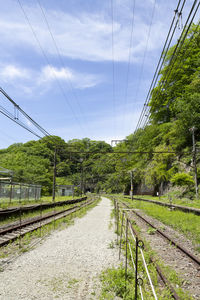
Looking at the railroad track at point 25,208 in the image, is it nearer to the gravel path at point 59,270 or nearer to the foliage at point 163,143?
the gravel path at point 59,270

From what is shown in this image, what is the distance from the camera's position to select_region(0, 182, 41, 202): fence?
21580 millimetres

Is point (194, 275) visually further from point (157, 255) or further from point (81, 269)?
point (81, 269)

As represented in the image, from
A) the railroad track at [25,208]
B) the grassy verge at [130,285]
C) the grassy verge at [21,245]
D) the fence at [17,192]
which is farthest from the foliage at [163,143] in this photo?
the grassy verge at [130,285]

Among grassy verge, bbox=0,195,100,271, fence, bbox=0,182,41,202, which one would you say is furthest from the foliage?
grassy verge, bbox=0,195,100,271

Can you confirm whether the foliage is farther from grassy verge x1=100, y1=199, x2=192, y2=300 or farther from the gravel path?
grassy verge x1=100, y1=199, x2=192, y2=300

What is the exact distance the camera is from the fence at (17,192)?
70.8 ft

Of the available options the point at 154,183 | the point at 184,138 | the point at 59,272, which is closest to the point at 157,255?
the point at 59,272

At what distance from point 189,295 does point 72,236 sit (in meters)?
7.03

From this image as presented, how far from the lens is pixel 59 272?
6270mm

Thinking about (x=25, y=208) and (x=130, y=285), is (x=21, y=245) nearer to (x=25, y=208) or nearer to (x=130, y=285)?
(x=130, y=285)

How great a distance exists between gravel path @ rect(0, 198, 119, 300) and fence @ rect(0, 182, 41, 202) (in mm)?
13288

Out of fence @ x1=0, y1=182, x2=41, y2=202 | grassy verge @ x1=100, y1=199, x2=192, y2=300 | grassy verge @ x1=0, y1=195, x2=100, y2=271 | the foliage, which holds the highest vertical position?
the foliage

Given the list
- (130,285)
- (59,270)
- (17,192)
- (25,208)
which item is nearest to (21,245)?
(59,270)

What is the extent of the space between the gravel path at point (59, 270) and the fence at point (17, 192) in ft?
Answer: 43.6
